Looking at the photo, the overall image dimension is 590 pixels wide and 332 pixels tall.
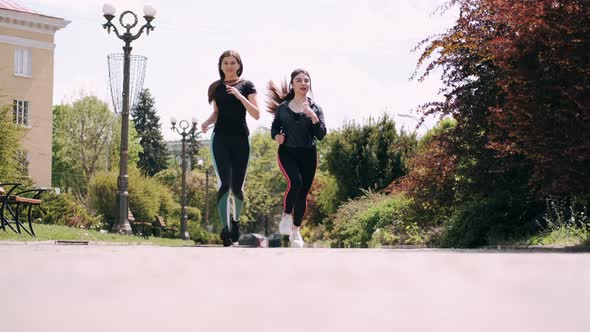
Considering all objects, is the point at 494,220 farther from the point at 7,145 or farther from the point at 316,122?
the point at 7,145

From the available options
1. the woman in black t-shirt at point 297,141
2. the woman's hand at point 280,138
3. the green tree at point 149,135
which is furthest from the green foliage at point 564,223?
the green tree at point 149,135

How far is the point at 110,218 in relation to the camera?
3962cm

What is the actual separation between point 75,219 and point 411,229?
14.3 meters

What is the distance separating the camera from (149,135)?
106688 mm

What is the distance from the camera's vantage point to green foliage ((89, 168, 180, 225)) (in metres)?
40.5

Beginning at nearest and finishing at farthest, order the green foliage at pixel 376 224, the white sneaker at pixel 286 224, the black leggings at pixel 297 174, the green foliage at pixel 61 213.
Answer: the white sneaker at pixel 286 224 → the black leggings at pixel 297 174 → the green foliage at pixel 376 224 → the green foliage at pixel 61 213

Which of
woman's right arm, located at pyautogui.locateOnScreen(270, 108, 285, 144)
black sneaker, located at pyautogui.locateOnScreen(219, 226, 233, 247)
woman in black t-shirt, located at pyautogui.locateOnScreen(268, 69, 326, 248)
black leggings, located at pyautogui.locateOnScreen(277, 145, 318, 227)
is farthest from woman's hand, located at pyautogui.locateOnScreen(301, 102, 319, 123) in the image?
black sneaker, located at pyautogui.locateOnScreen(219, 226, 233, 247)

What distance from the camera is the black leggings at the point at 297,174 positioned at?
11.4 metres

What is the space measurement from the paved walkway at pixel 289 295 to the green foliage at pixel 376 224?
12.8m

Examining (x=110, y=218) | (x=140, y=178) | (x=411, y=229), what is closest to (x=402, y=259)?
(x=411, y=229)

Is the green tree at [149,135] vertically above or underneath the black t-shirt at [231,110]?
above

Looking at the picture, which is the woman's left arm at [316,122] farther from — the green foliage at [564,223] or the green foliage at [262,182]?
the green foliage at [262,182]

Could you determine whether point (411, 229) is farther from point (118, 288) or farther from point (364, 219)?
point (118, 288)

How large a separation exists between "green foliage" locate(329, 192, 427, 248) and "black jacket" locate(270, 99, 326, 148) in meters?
8.03
